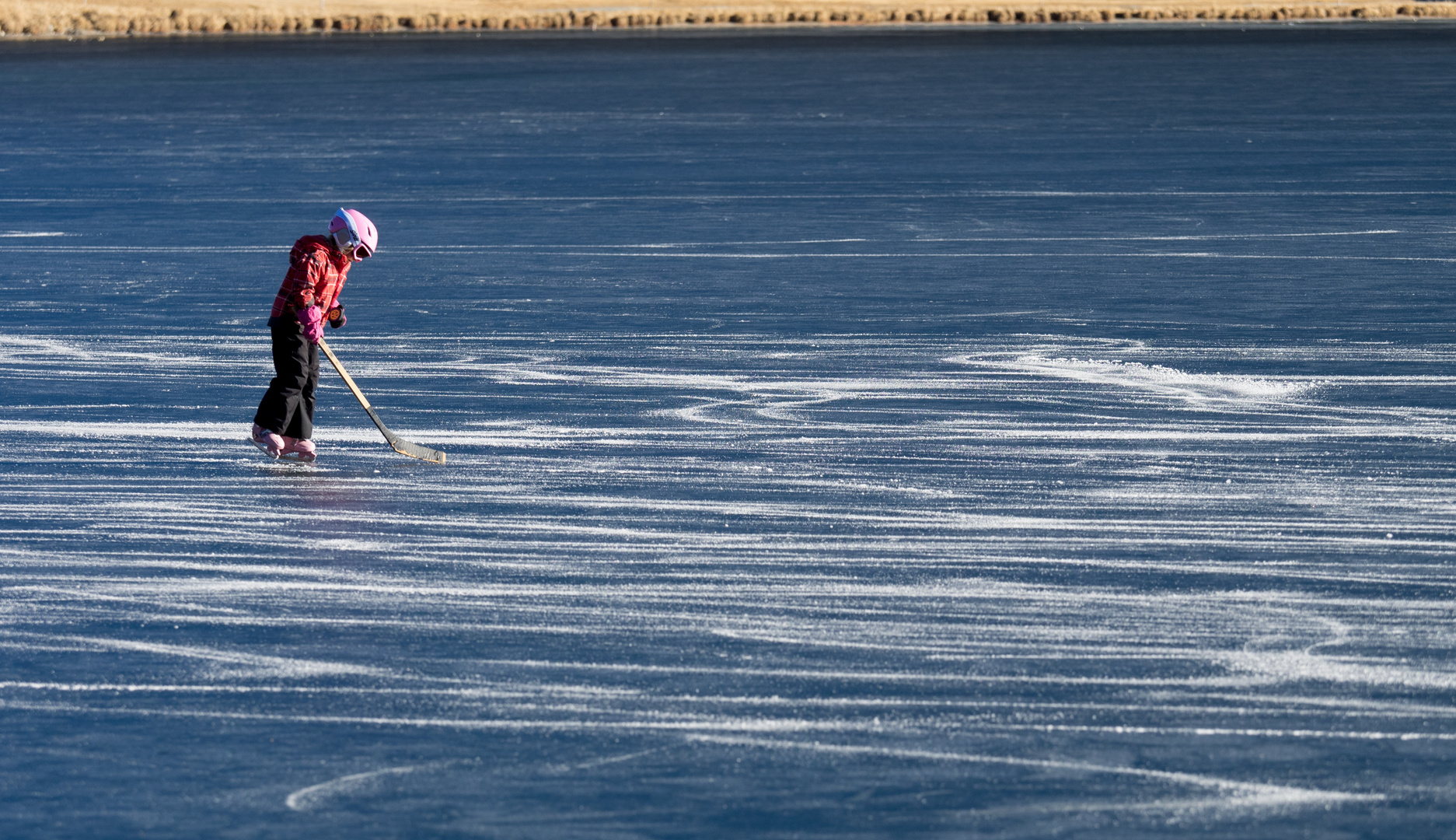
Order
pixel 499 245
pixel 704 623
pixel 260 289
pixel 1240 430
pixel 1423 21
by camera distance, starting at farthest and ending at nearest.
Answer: pixel 1423 21 < pixel 499 245 < pixel 260 289 < pixel 1240 430 < pixel 704 623

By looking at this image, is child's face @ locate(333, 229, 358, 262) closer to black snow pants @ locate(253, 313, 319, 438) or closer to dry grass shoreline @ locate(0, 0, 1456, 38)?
black snow pants @ locate(253, 313, 319, 438)

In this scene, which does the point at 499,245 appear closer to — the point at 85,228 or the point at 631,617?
the point at 85,228

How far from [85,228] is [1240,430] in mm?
11079

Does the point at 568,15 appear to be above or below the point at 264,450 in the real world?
above

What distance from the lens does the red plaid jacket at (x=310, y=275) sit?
27.8 feet

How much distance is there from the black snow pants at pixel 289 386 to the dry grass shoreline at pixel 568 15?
4288cm

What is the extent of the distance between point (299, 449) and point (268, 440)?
5.5 inches

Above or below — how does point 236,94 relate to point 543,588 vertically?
above

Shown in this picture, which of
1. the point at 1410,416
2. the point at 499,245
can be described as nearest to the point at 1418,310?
the point at 1410,416

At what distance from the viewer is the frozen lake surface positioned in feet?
17.7

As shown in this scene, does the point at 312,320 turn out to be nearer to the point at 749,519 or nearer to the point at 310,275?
the point at 310,275

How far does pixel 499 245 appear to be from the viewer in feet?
51.3

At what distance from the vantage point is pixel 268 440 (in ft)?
28.7

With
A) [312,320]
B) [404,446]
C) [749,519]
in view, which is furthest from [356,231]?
[749,519]
